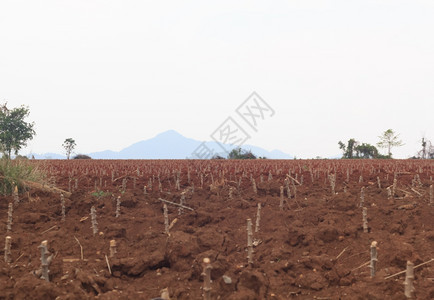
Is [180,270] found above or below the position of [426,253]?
below

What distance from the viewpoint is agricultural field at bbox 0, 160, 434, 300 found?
3.41 meters

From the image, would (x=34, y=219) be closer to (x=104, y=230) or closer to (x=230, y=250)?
(x=104, y=230)

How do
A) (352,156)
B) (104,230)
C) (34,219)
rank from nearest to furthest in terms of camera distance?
(104,230)
(34,219)
(352,156)

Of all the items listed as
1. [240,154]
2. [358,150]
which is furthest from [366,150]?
[240,154]

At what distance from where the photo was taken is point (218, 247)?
15.7 ft

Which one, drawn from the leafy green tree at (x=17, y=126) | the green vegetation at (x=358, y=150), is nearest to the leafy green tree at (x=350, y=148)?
the green vegetation at (x=358, y=150)

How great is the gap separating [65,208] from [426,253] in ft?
19.3

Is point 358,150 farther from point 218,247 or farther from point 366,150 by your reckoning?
point 218,247

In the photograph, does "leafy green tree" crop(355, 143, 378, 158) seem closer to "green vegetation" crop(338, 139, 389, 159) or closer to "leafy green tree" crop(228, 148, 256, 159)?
"green vegetation" crop(338, 139, 389, 159)

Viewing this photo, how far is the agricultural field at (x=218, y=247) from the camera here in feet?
11.2

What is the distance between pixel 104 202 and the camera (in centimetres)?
700

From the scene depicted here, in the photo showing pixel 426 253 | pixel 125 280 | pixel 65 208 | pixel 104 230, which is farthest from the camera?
pixel 65 208

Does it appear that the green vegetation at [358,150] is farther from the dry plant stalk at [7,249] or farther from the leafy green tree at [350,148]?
the dry plant stalk at [7,249]

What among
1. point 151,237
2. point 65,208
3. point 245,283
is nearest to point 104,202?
point 65,208
